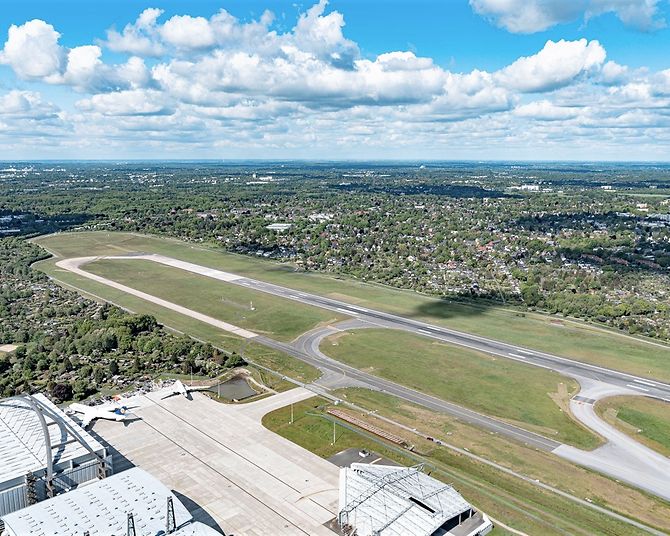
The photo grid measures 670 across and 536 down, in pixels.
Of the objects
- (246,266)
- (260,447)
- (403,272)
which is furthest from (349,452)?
(246,266)

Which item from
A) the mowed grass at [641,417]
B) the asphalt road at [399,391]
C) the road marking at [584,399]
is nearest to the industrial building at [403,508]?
the asphalt road at [399,391]

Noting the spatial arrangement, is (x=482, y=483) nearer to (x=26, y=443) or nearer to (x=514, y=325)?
(x=26, y=443)

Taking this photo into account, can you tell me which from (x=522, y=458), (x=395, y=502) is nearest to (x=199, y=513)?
(x=395, y=502)

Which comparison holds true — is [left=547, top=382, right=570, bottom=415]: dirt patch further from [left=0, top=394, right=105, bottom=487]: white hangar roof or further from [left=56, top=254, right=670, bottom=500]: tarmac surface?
[left=0, top=394, right=105, bottom=487]: white hangar roof

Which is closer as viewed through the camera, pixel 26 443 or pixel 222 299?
pixel 26 443

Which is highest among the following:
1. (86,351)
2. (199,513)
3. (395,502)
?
(395,502)

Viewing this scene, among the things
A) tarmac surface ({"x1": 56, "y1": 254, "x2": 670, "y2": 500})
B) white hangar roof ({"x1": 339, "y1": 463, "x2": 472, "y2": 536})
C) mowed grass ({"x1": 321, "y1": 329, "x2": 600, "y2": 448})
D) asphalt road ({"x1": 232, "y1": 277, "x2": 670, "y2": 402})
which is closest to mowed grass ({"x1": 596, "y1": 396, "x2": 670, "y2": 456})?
tarmac surface ({"x1": 56, "y1": 254, "x2": 670, "y2": 500})
